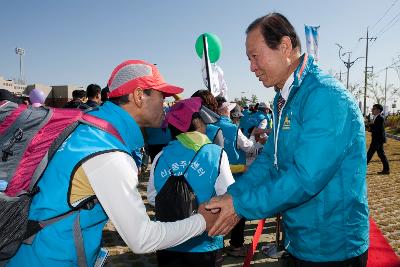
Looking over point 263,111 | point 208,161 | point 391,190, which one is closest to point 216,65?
point 263,111

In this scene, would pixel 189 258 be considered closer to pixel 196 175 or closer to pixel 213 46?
pixel 196 175

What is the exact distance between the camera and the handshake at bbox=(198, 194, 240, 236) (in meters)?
2.21

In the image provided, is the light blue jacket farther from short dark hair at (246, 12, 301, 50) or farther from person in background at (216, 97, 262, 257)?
person in background at (216, 97, 262, 257)

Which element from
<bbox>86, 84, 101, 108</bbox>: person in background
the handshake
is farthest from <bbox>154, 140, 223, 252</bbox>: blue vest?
<bbox>86, 84, 101, 108</bbox>: person in background

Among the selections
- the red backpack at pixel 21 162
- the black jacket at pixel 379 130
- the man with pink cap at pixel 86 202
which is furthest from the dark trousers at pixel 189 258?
the black jacket at pixel 379 130

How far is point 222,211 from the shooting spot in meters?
2.21

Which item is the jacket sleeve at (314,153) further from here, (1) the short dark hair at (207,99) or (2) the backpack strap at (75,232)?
(1) the short dark hair at (207,99)

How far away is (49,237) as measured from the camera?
165 centimetres

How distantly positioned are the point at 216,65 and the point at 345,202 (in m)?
7.78

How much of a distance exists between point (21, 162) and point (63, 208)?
0.29m

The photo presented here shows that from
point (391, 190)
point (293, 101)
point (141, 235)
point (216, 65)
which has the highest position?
point (216, 65)

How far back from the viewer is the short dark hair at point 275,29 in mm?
2129

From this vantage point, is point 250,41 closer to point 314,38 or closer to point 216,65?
point 216,65

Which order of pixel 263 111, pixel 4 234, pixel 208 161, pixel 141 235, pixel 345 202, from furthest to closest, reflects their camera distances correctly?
pixel 263 111 → pixel 208 161 → pixel 345 202 → pixel 141 235 → pixel 4 234
